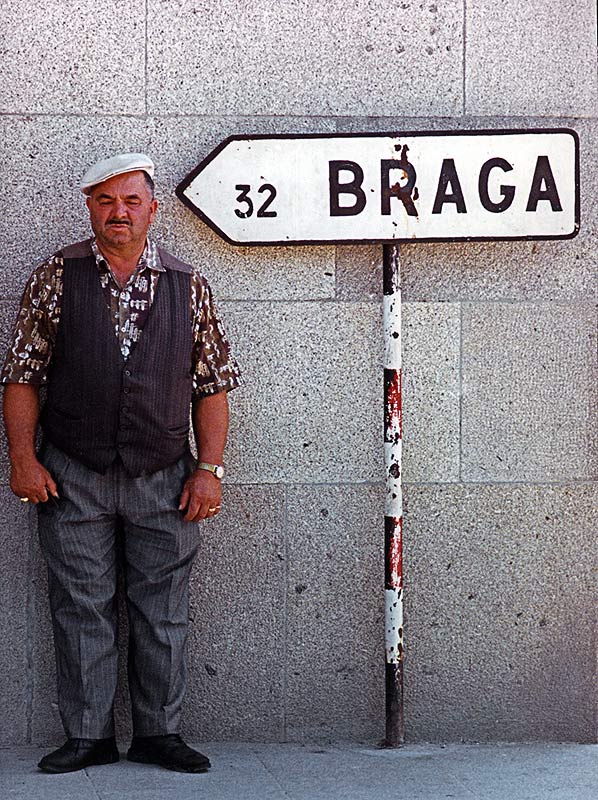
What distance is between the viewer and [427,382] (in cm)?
458

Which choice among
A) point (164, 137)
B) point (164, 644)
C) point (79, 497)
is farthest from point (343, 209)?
point (164, 644)

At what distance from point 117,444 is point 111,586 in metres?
0.53

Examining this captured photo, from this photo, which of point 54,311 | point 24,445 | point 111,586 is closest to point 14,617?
point 111,586

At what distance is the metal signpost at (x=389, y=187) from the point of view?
4363 millimetres

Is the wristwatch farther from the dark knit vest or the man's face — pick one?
the man's face

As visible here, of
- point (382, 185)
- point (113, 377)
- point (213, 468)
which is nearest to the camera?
point (113, 377)

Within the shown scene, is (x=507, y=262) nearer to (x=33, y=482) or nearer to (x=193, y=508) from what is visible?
(x=193, y=508)

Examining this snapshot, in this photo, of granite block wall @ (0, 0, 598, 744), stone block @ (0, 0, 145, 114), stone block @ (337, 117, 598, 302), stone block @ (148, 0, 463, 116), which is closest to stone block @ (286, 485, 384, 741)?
granite block wall @ (0, 0, 598, 744)

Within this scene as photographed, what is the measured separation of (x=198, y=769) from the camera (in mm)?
4215

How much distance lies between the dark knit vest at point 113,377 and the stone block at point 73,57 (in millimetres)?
614

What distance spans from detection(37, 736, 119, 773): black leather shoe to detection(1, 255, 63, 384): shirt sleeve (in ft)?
4.09

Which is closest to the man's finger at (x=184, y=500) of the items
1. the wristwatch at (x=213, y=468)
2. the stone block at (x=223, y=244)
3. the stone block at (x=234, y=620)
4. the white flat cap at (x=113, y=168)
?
the wristwatch at (x=213, y=468)

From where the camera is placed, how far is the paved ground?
4.01 m

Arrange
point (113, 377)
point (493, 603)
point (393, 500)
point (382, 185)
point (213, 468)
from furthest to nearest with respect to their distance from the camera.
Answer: point (493, 603), point (393, 500), point (382, 185), point (213, 468), point (113, 377)
